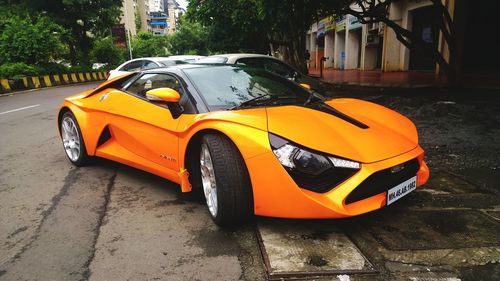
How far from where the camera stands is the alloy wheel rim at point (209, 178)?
3016mm

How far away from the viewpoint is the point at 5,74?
18328 millimetres

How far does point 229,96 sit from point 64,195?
1.90 metres

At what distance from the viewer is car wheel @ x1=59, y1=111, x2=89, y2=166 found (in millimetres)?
4669

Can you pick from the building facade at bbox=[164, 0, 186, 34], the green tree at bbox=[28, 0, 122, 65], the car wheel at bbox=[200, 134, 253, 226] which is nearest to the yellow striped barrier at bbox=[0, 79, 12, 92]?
the green tree at bbox=[28, 0, 122, 65]

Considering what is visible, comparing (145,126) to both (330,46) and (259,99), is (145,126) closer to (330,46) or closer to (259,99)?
(259,99)

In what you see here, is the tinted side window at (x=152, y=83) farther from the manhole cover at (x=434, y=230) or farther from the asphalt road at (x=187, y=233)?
the manhole cover at (x=434, y=230)

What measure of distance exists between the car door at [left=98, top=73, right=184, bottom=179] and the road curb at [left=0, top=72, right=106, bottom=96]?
49.0 ft

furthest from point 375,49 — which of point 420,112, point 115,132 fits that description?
point 115,132

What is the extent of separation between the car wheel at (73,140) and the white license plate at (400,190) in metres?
3.44

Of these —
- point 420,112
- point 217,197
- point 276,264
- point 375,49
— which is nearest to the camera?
point 276,264

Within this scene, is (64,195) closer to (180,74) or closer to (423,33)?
(180,74)

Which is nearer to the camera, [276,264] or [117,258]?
[276,264]

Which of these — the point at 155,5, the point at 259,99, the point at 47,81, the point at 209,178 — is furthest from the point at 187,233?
the point at 155,5

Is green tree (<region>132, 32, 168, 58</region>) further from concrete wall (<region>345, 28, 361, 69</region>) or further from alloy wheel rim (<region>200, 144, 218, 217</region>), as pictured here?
alloy wheel rim (<region>200, 144, 218, 217</region>)
